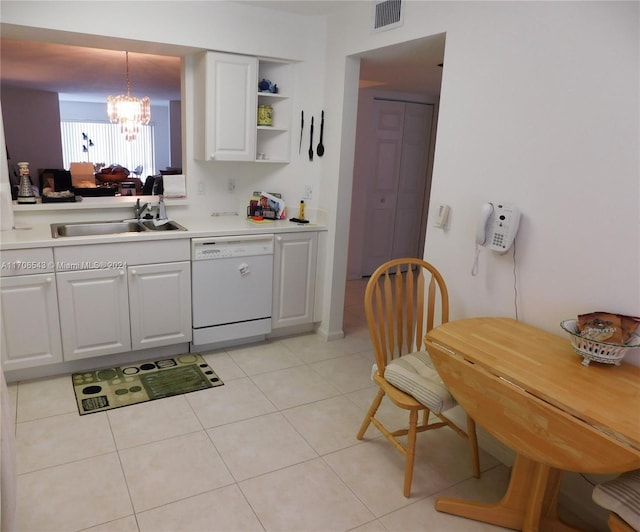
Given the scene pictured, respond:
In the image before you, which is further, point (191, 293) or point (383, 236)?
point (383, 236)

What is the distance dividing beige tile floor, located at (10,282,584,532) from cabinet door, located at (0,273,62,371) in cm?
19

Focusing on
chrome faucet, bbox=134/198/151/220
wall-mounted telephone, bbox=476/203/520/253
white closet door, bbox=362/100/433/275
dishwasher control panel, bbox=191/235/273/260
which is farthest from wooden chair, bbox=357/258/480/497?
white closet door, bbox=362/100/433/275

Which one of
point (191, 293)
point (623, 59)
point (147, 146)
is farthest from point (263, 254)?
point (147, 146)

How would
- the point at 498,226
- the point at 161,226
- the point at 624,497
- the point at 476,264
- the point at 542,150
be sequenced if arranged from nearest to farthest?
the point at 624,497
the point at 542,150
the point at 498,226
the point at 476,264
the point at 161,226

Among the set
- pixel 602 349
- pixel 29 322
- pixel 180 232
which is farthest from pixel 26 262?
pixel 602 349

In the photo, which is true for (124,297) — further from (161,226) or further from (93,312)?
(161,226)

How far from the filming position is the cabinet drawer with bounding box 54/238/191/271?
2693mm

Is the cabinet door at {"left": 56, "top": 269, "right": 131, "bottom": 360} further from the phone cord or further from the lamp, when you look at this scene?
the lamp

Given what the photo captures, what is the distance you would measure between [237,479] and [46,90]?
9.71 meters

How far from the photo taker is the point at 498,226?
2.19 meters

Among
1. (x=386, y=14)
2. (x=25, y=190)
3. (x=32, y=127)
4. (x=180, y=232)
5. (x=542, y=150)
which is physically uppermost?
(x=386, y=14)

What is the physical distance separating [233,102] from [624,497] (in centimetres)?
301

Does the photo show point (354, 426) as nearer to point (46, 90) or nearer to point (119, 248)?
point (119, 248)

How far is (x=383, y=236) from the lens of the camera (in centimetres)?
542
